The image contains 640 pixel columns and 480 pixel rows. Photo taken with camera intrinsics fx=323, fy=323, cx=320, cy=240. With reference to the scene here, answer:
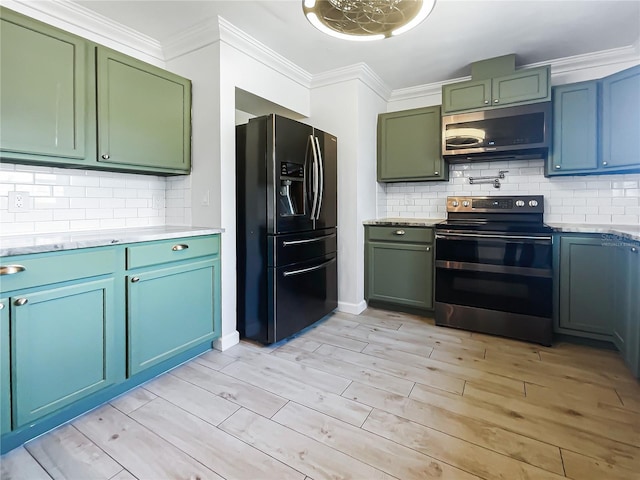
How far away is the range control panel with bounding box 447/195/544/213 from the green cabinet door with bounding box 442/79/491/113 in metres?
0.86

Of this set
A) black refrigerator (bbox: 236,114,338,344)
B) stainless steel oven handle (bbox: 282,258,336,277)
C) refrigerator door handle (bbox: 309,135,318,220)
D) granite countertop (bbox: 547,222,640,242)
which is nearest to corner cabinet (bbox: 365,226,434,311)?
stainless steel oven handle (bbox: 282,258,336,277)

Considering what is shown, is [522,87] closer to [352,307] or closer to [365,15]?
[365,15]

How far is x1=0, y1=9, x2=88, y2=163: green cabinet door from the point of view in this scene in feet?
5.64

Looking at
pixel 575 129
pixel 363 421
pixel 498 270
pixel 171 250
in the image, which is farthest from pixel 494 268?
pixel 171 250

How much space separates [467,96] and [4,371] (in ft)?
12.3

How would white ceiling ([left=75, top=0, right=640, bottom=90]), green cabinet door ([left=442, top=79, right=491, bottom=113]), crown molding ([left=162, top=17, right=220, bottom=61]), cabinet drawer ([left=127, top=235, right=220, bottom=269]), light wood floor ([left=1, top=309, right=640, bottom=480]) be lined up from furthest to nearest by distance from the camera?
green cabinet door ([left=442, top=79, right=491, bottom=113]), crown molding ([left=162, top=17, right=220, bottom=61]), white ceiling ([left=75, top=0, right=640, bottom=90]), cabinet drawer ([left=127, top=235, right=220, bottom=269]), light wood floor ([left=1, top=309, right=640, bottom=480])

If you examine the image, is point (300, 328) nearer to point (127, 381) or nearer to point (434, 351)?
point (434, 351)

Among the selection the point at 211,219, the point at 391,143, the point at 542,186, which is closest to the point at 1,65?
the point at 211,219

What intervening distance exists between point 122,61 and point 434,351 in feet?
9.97

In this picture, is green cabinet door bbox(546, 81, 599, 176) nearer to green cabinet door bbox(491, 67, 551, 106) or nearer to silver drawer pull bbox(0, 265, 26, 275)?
green cabinet door bbox(491, 67, 551, 106)

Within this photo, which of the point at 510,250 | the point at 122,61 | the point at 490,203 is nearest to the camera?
the point at 122,61

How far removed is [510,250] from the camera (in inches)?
106

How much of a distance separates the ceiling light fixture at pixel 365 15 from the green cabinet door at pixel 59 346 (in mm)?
1842

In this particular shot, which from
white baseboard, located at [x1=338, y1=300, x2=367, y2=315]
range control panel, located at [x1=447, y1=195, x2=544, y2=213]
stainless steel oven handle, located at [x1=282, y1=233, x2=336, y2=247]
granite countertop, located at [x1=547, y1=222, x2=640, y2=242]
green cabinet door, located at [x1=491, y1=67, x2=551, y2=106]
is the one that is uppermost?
green cabinet door, located at [x1=491, y1=67, x2=551, y2=106]
